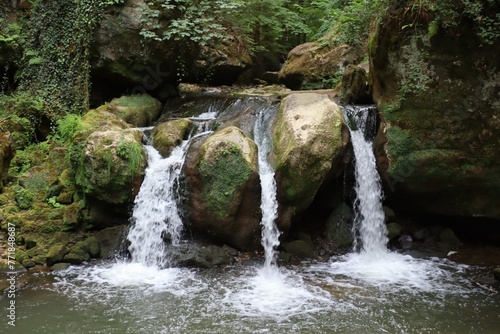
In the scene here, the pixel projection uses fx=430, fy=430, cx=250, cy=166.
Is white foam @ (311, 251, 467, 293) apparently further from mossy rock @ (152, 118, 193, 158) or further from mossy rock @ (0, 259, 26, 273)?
mossy rock @ (0, 259, 26, 273)

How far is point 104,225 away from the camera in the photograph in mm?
8945

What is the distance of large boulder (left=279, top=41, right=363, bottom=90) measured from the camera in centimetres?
1317

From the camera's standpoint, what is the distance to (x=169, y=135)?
378 inches

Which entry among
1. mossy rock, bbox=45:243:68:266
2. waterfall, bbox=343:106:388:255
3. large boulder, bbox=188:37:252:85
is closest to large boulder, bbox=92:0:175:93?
large boulder, bbox=188:37:252:85

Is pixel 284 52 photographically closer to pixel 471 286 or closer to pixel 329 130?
pixel 329 130

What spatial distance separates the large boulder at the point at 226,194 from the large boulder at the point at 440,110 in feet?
9.69

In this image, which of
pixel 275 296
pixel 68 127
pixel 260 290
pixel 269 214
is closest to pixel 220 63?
pixel 68 127

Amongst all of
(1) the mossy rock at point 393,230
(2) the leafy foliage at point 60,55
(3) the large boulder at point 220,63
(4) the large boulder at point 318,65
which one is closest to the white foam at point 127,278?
(1) the mossy rock at point 393,230

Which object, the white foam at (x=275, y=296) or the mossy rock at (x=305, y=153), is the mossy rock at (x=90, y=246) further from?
the mossy rock at (x=305, y=153)

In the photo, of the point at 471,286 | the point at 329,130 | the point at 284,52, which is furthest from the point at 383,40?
the point at 284,52

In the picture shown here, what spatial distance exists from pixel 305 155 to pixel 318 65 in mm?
6291

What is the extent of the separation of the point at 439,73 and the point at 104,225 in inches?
289

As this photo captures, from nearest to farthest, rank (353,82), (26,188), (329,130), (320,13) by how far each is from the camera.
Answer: (329,130) < (26,188) < (353,82) < (320,13)

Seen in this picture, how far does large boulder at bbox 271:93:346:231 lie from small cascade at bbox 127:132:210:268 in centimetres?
207
